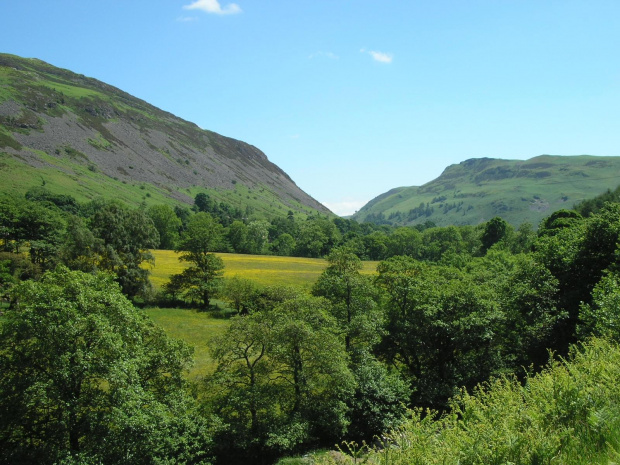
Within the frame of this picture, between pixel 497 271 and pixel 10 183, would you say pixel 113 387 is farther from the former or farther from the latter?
pixel 10 183

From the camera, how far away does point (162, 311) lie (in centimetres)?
4934

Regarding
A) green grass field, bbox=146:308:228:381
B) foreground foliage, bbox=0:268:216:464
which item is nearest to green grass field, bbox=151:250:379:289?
green grass field, bbox=146:308:228:381

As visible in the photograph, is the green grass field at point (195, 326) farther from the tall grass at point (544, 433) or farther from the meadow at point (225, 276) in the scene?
the tall grass at point (544, 433)

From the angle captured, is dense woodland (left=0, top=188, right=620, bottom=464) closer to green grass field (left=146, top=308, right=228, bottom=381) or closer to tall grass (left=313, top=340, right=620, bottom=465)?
tall grass (left=313, top=340, right=620, bottom=465)

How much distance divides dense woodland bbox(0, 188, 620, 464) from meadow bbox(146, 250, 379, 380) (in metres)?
4.67

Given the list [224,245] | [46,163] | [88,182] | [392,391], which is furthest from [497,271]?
[46,163]

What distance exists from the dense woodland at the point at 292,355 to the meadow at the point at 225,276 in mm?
4667

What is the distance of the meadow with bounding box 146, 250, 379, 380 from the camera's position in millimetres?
37562

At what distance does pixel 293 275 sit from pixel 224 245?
50649mm

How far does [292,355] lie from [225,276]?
4684 cm

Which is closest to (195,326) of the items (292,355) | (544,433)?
(292,355)

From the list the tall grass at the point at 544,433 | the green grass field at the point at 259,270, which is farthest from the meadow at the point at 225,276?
the tall grass at the point at 544,433

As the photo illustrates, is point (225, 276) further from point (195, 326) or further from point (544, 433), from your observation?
point (544, 433)

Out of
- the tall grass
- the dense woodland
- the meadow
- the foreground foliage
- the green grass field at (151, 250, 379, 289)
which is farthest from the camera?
the green grass field at (151, 250, 379, 289)
